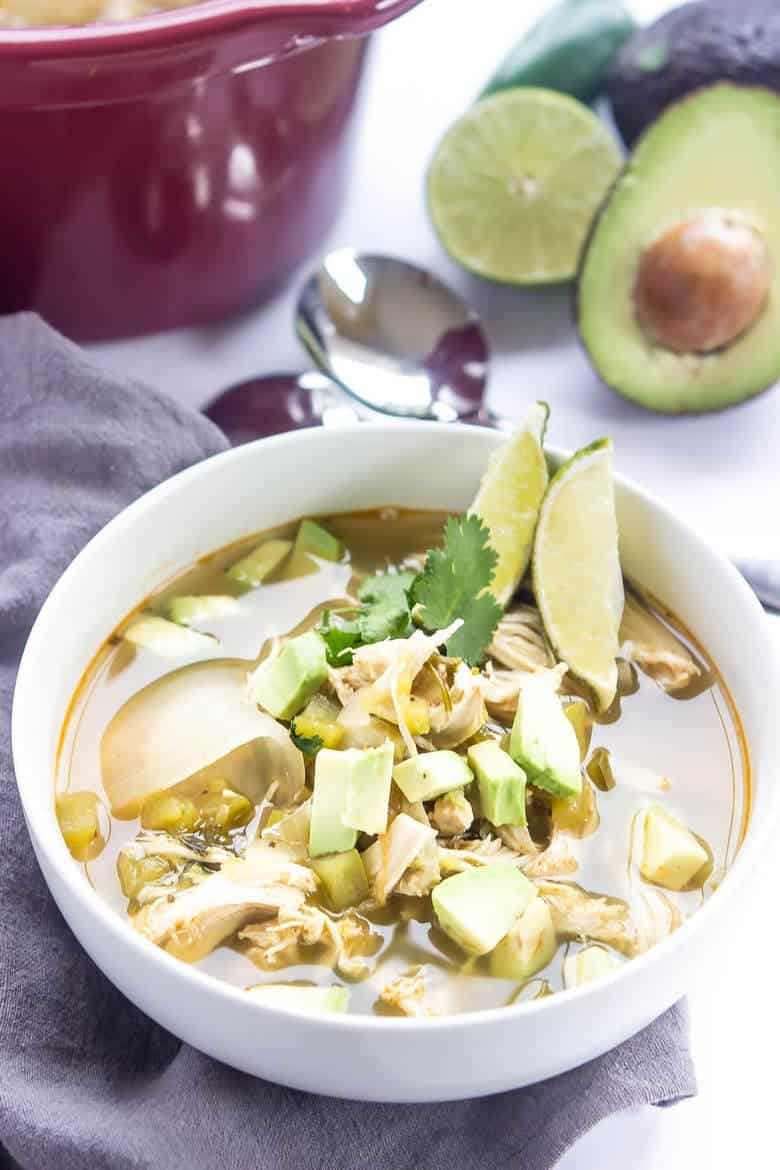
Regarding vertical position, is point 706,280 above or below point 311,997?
above

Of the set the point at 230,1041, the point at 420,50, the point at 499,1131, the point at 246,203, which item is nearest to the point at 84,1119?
the point at 230,1041

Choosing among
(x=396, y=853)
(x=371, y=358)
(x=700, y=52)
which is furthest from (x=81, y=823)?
(x=700, y=52)

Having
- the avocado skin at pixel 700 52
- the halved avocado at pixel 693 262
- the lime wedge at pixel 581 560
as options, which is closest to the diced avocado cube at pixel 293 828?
the lime wedge at pixel 581 560

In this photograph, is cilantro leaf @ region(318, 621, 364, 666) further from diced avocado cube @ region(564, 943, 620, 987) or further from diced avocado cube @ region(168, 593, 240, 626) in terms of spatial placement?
diced avocado cube @ region(564, 943, 620, 987)

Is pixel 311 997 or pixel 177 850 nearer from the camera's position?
pixel 311 997

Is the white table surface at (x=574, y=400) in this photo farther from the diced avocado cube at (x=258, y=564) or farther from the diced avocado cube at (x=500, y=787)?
the diced avocado cube at (x=258, y=564)

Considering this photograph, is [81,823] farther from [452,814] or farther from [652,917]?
[652,917]

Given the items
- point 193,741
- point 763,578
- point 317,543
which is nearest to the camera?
point 193,741

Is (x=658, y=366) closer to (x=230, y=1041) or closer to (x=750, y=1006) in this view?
(x=750, y=1006)
